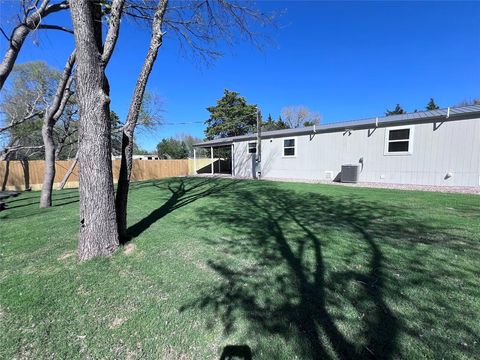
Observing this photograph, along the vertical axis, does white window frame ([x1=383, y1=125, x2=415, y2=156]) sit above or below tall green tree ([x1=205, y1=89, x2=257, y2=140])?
below

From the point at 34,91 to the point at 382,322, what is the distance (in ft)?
60.7

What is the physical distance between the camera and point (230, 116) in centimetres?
3222

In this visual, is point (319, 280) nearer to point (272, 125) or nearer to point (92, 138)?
point (92, 138)

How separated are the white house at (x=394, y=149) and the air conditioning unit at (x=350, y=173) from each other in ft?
1.05

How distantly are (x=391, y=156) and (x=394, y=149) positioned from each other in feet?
1.02

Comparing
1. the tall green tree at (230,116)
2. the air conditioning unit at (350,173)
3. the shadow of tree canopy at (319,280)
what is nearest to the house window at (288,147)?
the air conditioning unit at (350,173)

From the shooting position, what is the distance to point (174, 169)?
2034 centimetres

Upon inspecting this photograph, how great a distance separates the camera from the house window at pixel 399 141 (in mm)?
9625

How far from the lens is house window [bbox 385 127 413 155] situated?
9625 mm

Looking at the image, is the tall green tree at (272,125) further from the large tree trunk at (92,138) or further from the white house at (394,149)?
the large tree trunk at (92,138)

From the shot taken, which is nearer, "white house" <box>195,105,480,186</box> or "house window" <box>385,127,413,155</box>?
"white house" <box>195,105,480,186</box>

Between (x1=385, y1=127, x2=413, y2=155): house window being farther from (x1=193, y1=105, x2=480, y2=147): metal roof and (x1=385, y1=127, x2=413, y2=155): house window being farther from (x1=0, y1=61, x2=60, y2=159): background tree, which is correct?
(x1=0, y1=61, x2=60, y2=159): background tree

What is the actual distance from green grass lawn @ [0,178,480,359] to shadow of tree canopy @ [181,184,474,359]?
0.5 inches

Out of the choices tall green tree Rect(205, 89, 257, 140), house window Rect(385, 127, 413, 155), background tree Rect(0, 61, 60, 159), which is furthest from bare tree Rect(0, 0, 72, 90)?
tall green tree Rect(205, 89, 257, 140)
